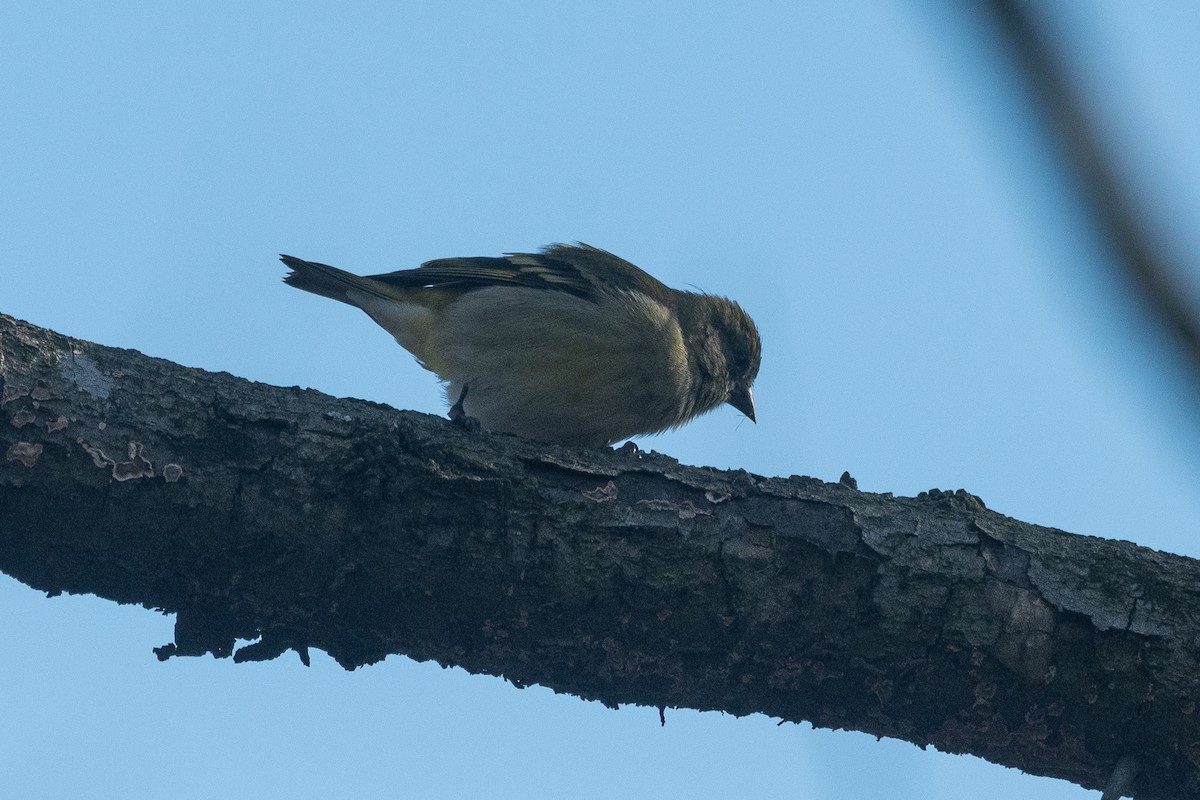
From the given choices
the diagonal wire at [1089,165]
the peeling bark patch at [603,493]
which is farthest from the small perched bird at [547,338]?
the diagonal wire at [1089,165]

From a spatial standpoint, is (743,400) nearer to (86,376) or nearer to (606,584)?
(606,584)

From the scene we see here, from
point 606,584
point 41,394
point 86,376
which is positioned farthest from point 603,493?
point 41,394

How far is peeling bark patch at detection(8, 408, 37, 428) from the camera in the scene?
12.4 ft

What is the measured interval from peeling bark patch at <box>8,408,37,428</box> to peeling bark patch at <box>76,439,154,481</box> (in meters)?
0.16

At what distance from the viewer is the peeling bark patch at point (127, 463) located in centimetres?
386

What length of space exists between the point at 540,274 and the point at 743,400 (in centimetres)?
189

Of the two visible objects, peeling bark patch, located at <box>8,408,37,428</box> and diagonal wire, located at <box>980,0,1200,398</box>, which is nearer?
diagonal wire, located at <box>980,0,1200,398</box>

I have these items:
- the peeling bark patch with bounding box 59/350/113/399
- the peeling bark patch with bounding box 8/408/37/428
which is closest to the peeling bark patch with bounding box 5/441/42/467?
the peeling bark patch with bounding box 8/408/37/428

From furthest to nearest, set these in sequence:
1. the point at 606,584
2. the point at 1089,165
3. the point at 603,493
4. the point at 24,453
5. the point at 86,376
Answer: the point at 603,493
the point at 606,584
the point at 86,376
the point at 24,453
the point at 1089,165

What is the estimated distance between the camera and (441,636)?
415 centimetres

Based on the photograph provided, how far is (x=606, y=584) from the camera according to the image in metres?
4.14

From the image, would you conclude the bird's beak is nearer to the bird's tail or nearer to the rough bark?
the bird's tail

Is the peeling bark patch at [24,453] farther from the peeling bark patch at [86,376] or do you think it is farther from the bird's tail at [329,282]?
the bird's tail at [329,282]

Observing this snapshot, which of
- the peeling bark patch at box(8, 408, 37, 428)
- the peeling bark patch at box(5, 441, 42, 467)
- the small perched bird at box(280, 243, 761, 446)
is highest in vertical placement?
the small perched bird at box(280, 243, 761, 446)
